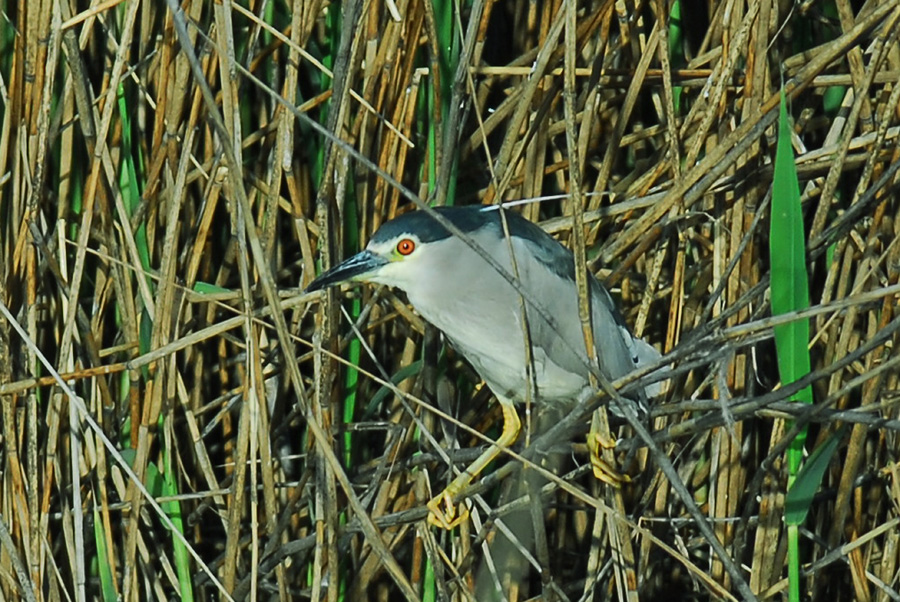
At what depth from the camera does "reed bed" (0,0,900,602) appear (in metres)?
1.39

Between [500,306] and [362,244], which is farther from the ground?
[362,244]

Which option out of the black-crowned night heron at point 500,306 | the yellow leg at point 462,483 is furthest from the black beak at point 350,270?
the yellow leg at point 462,483

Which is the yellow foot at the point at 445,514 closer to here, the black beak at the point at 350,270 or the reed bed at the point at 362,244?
the reed bed at the point at 362,244

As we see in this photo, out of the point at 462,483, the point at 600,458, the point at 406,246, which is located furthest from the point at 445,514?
the point at 406,246

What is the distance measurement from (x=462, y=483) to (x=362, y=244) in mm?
357

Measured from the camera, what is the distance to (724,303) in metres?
1.53

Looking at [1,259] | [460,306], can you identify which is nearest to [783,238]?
[460,306]

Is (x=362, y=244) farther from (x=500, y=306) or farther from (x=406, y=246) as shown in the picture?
(x=500, y=306)

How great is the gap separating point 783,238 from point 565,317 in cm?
61

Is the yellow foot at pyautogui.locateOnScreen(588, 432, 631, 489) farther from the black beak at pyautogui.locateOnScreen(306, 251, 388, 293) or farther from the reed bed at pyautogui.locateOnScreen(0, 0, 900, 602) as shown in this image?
the black beak at pyautogui.locateOnScreen(306, 251, 388, 293)

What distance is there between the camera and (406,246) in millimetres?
1437

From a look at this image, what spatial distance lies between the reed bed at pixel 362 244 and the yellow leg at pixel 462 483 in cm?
3

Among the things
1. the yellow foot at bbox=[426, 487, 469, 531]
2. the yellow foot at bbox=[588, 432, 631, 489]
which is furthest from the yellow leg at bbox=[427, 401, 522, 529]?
the yellow foot at bbox=[588, 432, 631, 489]

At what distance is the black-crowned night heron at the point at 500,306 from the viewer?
4.82ft
